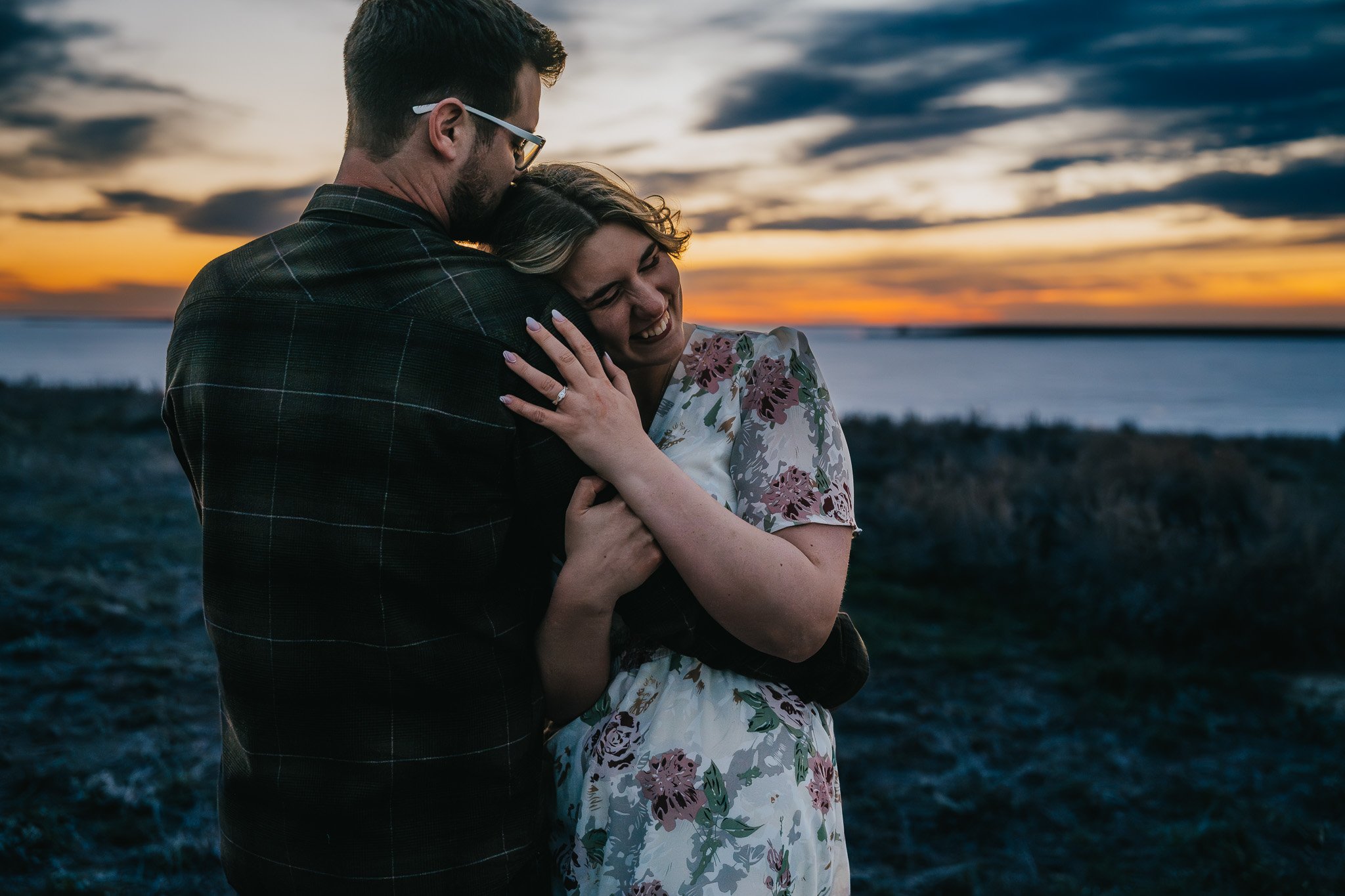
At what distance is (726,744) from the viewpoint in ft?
5.68

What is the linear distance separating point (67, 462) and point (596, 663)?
11555mm

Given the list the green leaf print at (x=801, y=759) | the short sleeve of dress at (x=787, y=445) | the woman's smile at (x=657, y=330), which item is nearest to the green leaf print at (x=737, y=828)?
the green leaf print at (x=801, y=759)

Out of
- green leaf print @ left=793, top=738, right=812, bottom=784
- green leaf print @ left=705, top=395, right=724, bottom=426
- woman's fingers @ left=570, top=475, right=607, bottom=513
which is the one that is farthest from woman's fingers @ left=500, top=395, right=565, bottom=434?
green leaf print @ left=793, top=738, right=812, bottom=784

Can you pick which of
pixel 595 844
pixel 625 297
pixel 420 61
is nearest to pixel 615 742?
pixel 595 844

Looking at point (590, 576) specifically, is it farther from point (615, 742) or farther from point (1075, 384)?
point (1075, 384)

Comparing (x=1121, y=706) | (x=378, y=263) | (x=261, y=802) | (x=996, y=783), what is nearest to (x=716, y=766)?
(x=261, y=802)

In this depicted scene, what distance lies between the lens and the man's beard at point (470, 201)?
5.88 feet

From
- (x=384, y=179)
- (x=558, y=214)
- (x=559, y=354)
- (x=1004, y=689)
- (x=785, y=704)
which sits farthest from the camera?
(x=1004, y=689)

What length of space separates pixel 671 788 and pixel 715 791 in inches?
3.3

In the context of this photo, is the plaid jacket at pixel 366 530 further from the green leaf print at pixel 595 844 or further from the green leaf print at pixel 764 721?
the green leaf print at pixel 764 721

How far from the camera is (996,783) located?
4305 mm

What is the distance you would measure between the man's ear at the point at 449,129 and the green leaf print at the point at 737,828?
1.36 metres

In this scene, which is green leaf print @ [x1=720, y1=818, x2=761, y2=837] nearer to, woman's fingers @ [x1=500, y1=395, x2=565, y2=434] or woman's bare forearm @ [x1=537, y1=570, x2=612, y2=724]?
woman's bare forearm @ [x1=537, y1=570, x2=612, y2=724]

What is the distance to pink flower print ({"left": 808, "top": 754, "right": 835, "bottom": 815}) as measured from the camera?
1.76 meters
